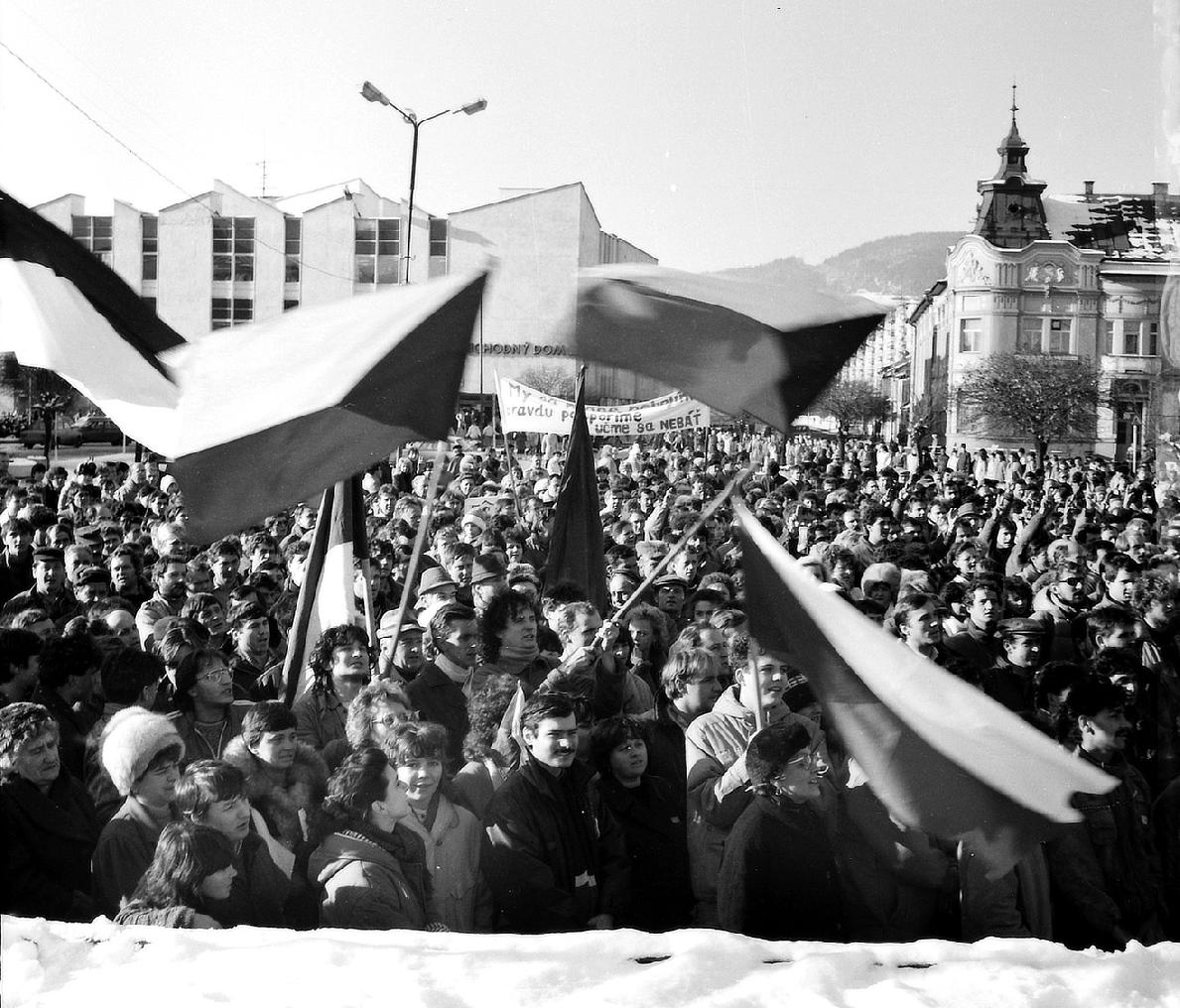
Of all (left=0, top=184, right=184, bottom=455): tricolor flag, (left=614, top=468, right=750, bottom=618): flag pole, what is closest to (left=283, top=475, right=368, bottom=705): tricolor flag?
(left=0, top=184, right=184, bottom=455): tricolor flag

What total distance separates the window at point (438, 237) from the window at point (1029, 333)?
2118cm

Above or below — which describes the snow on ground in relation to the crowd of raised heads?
below

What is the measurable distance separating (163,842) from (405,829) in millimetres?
661

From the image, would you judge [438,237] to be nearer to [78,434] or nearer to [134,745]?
[78,434]

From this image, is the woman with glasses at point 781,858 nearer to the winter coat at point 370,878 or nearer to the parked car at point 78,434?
the winter coat at point 370,878

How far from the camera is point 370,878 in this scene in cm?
367

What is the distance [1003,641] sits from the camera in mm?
6340

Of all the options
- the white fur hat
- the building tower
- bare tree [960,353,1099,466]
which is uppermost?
the building tower

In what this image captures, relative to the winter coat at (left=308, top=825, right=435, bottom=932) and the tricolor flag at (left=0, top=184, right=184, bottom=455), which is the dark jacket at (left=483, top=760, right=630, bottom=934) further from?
the tricolor flag at (left=0, top=184, right=184, bottom=455)

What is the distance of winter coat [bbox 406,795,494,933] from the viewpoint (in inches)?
155

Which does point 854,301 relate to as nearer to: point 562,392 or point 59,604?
point 59,604

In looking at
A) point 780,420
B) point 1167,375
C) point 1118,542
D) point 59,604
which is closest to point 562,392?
point 1167,375

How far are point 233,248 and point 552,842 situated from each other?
4819 cm

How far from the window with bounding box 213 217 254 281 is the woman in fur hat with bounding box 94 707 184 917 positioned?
154ft
